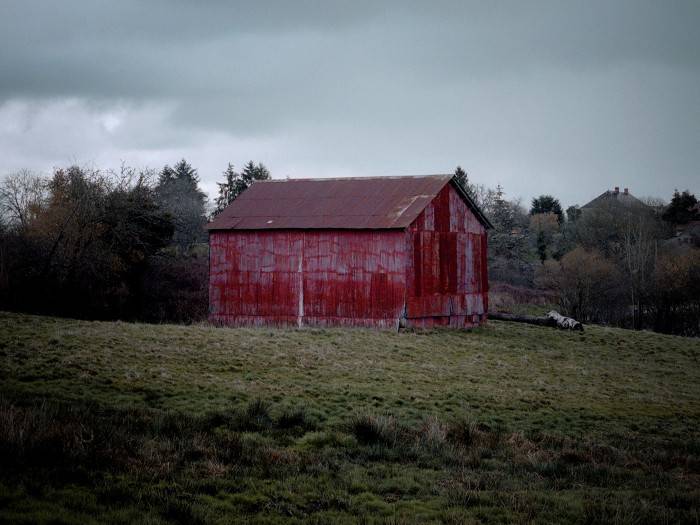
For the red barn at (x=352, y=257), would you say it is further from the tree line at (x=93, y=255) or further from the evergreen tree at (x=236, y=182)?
the evergreen tree at (x=236, y=182)

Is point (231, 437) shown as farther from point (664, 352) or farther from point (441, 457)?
point (664, 352)

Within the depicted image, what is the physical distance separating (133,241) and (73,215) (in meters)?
4.45

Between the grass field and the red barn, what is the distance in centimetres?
762

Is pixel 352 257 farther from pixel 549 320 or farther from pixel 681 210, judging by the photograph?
pixel 681 210

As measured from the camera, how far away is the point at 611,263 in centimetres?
5606

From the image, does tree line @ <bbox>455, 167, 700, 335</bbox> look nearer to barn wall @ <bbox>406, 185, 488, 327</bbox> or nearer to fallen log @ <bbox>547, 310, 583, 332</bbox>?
Answer: fallen log @ <bbox>547, 310, 583, 332</bbox>

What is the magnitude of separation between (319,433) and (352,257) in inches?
767

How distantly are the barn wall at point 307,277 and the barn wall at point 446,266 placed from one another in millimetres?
960

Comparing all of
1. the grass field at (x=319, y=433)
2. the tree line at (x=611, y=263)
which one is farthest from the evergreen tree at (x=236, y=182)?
the grass field at (x=319, y=433)

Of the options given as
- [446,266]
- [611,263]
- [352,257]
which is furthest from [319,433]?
[611,263]

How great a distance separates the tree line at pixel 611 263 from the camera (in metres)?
49.9

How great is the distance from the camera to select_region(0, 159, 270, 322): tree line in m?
33.2

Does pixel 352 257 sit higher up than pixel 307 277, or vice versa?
pixel 352 257

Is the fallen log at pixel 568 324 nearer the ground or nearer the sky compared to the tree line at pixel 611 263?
nearer the ground
